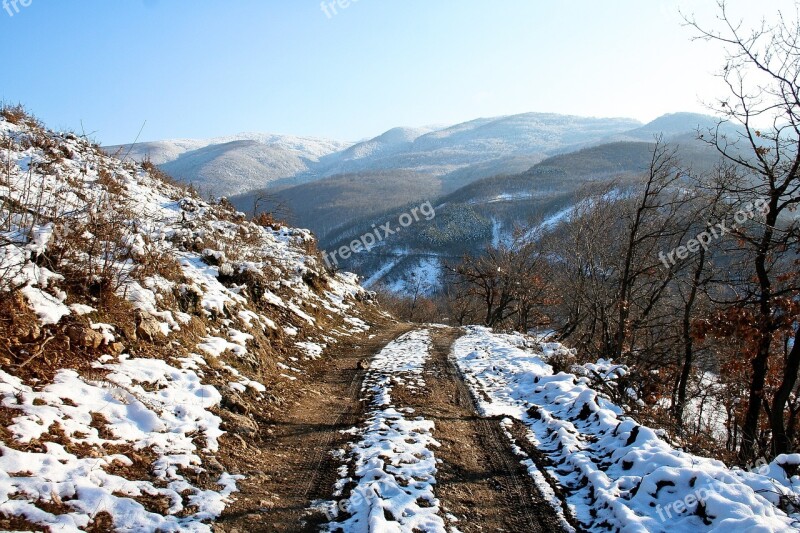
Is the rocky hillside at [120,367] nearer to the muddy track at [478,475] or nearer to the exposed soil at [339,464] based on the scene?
the exposed soil at [339,464]

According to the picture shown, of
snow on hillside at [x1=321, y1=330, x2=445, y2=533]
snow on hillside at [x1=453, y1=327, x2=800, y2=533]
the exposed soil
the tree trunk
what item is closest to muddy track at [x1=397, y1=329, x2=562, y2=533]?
the exposed soil

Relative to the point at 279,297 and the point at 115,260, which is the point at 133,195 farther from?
the point at 115,260

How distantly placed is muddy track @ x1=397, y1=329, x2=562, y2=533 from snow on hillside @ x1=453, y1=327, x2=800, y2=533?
0.37m

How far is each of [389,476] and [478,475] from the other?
3.58 feet

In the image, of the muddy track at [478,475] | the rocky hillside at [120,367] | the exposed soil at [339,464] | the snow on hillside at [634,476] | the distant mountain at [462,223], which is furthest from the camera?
the distant mountain at [462,223]

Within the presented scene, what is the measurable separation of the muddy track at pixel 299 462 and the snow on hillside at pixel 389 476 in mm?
230

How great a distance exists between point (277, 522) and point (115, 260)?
4.74m

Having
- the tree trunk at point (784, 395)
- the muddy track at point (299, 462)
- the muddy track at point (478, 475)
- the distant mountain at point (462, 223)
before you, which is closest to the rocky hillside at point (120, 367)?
the muddy track at point (299, 462)

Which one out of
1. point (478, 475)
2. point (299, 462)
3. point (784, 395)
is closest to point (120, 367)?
point (299, 462)

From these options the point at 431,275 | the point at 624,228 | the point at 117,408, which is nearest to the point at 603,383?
the point at 117,408

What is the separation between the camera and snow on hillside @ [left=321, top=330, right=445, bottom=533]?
379 centimetres

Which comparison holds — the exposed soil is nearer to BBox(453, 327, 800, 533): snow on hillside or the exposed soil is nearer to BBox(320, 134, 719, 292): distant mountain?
BBox(453, 327, 800, 533): snow on hillside

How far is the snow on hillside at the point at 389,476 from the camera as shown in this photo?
3.79 m

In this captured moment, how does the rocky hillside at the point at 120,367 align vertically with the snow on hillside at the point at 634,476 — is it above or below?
above
